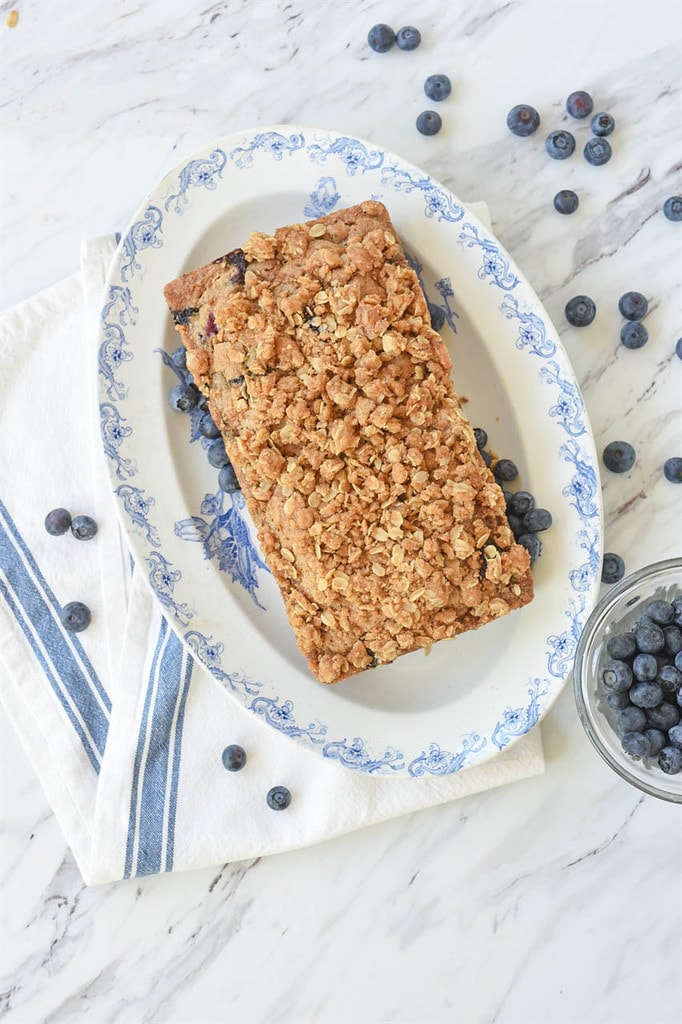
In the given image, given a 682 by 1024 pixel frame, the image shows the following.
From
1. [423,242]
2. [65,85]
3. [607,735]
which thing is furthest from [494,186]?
[607,735]

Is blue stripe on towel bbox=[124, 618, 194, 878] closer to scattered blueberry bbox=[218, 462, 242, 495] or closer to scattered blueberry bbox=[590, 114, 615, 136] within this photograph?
scattered blueberry bbox=[218, 462, 242, 495]

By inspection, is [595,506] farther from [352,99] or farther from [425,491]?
[352,99]

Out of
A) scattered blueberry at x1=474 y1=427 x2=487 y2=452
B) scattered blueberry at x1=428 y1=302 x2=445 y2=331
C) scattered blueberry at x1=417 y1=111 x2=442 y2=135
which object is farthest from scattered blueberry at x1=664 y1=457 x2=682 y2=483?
scattered blueberry at x1=417 y1=111 x2=442 y2=135

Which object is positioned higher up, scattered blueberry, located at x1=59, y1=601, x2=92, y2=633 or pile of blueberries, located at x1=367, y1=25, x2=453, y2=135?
pile of blueberries, located at x1=367, y1=25, x2=453, y2=135

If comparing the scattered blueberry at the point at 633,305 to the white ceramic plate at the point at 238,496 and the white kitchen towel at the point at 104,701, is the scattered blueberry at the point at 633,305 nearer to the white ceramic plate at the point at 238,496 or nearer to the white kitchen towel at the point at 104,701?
the white ceramic plate at the point at 238,496

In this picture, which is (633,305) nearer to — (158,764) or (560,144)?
(560,144)

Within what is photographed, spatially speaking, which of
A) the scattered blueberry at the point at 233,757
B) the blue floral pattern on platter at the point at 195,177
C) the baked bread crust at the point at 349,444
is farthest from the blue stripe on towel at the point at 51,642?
the blue floral pattern on platter at the point at 195,177
